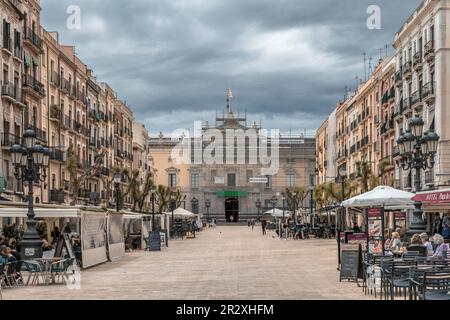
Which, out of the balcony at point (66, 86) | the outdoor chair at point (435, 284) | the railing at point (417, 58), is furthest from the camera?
the balcony at point (66, 86)

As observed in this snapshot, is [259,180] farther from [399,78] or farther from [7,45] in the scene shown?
[7,45]

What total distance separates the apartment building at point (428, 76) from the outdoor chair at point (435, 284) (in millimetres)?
25723

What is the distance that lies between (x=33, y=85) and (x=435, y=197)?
30.0m

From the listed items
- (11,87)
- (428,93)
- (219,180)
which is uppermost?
(11,87)

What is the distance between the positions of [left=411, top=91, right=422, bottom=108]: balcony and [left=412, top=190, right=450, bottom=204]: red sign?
27.3 meters

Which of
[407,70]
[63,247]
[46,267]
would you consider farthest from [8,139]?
[407,70]

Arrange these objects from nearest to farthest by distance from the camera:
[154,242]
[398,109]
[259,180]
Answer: [154,242], [398,109], [259,180]

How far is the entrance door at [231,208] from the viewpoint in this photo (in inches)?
4596

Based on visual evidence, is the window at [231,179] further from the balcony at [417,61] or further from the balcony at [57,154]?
the balcony at [417,61]

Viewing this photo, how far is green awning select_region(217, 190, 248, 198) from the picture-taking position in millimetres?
116375

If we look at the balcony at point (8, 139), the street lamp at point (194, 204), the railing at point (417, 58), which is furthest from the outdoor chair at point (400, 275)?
the street lamp at point (194, 204)

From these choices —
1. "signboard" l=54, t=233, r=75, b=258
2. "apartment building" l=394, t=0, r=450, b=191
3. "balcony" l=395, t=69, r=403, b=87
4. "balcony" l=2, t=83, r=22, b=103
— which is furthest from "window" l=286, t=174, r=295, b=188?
"signboard" l=54, t=233, r=75, b=258

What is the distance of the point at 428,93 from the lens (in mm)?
44531

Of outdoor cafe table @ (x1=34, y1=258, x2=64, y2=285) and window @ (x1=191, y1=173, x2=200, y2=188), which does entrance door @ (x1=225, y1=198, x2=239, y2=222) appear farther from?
outdoor cafe table @ (x1=34, y1=258, x2=64, y2=285)
